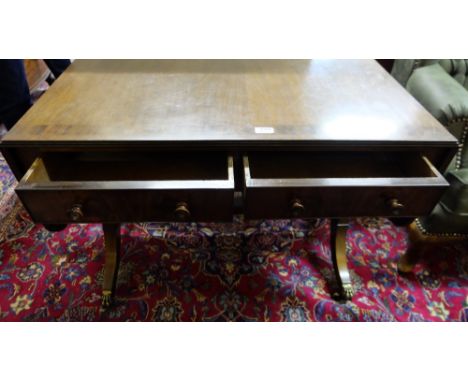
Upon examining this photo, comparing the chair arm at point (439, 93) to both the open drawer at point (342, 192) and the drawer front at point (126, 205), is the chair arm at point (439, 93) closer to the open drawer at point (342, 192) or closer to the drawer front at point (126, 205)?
the open drawer at point (342, 192)

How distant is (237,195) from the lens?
872 mm

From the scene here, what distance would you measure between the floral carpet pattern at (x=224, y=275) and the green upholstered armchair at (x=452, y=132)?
226mm

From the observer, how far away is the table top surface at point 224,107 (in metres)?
0.57

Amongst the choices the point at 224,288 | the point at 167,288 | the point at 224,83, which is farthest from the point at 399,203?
the point at 167,288

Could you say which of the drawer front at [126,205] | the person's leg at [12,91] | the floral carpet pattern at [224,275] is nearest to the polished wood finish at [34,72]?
the person's leg at [12,91]

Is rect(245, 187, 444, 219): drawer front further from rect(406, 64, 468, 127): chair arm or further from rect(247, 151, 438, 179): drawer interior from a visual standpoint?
rect(406, 64, 468, 127): chair arm

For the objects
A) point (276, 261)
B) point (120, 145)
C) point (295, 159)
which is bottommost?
point (276, 261)

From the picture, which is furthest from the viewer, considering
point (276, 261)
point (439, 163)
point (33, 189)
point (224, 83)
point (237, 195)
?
point (276, 261)

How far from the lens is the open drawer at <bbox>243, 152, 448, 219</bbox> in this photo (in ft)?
1.76

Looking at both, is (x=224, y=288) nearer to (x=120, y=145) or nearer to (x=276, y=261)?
(x=276, y=261)

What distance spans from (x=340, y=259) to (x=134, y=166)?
2.44 ft

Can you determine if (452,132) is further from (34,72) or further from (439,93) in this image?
(34,72)

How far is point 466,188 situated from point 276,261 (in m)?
0.61

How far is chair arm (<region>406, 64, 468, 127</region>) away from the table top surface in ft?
0.66
